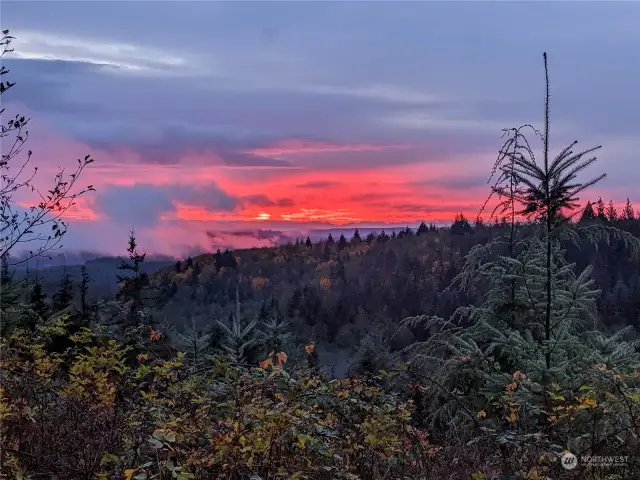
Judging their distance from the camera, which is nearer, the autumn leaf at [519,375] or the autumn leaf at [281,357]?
the autumn leaf at [281,357]

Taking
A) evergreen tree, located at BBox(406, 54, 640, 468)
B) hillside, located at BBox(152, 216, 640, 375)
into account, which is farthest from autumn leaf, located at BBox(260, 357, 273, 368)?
hillside, located at BBox(152, 216, 640, 375)

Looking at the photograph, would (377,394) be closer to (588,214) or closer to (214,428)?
(214,428)

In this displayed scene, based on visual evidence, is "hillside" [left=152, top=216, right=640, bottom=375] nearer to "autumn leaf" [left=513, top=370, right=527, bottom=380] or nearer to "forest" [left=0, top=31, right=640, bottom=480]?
"forest" [left=0, top=31, right=640, bottom=480]

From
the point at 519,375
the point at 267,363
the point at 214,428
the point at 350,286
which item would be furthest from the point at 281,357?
the point at 350,286

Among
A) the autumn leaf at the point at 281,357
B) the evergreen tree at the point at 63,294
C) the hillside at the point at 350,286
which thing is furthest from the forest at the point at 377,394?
the hillside at the point at 350,286

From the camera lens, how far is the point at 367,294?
146 metres

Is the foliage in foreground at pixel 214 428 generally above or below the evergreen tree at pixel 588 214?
below

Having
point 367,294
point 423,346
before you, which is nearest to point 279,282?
point 367,294

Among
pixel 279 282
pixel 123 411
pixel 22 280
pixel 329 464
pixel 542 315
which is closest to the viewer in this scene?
pixel 329 464

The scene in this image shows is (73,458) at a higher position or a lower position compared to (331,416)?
lower

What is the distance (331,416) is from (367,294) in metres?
141

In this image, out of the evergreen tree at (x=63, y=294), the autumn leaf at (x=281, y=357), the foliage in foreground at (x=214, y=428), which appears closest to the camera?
the foliage in foreground at (x=214, y=428)

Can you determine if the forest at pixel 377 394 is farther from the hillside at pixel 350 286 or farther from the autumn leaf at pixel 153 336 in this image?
the hillside at pixel 350 286

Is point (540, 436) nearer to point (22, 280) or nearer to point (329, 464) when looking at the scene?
point (329, 464)
